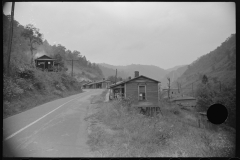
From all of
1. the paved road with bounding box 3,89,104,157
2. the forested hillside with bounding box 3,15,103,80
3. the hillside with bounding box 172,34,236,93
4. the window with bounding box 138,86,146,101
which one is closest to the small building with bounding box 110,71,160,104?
the window with bounding box 138,86,146,101

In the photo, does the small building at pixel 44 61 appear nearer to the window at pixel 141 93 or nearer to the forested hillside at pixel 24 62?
the forested hillside at pixel 24 62

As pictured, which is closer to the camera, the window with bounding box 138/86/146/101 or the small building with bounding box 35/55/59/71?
the small building with bounding box 35/55/59/71

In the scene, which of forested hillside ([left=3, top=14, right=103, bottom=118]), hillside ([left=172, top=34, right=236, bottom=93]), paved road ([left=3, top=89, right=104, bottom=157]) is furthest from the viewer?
forested hillside ([left=3, top=14, right=103, bottom=118])

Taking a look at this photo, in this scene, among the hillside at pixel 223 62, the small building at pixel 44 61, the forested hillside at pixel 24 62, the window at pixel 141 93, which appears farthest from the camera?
the window at pixel 141 93

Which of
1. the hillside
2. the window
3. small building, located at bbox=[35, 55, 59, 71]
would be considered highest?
small building, located at bbox=[35, 55, 59, 71]

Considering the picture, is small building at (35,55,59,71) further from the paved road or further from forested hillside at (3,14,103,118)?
the paved road

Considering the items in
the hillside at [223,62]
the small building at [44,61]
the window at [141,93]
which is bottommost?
the window at [141,93]

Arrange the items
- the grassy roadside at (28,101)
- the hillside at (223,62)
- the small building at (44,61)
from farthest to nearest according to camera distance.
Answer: the grassy roadside at (28,101)
the small building at (44,61)
the hillside at (223,62)

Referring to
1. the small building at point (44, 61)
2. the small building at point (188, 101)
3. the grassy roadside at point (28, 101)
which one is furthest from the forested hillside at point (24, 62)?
the small building at point (188, 101)

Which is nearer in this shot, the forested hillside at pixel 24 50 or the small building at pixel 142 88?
the forested hillside at pixel 24 50

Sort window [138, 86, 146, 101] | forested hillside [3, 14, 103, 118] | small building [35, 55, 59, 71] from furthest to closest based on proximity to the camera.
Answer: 1. window [138, 86, 146, 101]
2. small building [35, 55, 59, 71]
3. forested hillside [3, 14, 103, 118]
